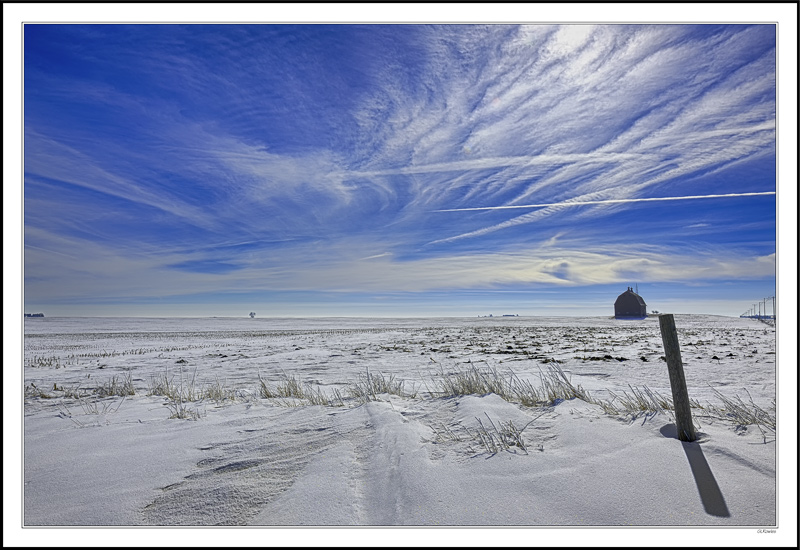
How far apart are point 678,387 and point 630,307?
75805 mm

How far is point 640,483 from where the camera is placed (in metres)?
3.93

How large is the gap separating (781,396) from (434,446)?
144 inches

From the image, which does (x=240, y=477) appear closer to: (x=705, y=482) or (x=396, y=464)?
(x=396, y=464)

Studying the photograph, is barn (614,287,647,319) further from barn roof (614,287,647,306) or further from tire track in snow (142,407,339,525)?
tire track in snow (142,407,339,525)

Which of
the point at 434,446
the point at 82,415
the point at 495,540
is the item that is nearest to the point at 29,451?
the point at 82,415

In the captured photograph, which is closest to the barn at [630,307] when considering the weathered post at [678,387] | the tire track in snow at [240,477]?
the weathered post at [678,387]

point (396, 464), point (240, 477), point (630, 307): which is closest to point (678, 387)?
point (396, 464)

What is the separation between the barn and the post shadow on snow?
74953 mm

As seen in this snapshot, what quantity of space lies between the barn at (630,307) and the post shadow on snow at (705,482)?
74953 mm

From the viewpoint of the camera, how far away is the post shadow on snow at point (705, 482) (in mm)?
3520

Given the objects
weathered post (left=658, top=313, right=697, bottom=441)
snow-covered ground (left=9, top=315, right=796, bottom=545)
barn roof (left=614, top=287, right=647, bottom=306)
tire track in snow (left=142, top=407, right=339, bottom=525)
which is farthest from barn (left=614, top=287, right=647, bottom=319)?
tire track in snow (left=142, top=407, right=339, bottom=525)

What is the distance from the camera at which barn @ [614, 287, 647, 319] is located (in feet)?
233

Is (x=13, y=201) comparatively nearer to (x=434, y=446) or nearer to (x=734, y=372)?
(x=434, y=446)

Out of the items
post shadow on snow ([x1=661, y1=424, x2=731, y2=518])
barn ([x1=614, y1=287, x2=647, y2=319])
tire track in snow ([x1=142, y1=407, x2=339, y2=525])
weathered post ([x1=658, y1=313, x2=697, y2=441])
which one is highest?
weathered post ([x1=658, y1=313, x2=697, y2=441])
